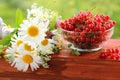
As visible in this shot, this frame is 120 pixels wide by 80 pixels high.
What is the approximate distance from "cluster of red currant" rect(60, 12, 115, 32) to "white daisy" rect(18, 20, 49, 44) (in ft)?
0.35

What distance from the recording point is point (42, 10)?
1.54 meters

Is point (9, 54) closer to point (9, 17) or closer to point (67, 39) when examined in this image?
point (67, 39)

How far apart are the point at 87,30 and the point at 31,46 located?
22cm

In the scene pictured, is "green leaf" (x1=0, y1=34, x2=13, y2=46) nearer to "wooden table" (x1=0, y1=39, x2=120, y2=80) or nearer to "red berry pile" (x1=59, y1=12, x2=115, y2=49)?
"wooden table" (x1=0, y1=39, x2=120, y2=80)

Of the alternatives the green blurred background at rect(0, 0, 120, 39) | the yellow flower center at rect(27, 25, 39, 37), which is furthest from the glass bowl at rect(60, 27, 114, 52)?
the green blurred background at rect(0, 0, 120, 39)

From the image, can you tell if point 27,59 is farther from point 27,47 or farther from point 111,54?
point 111,54

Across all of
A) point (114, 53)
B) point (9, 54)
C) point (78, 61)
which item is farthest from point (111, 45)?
point (9, 54)

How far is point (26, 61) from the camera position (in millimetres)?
1414

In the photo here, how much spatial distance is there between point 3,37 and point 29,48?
0.91 feet

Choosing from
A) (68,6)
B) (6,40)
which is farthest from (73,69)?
(68,6)

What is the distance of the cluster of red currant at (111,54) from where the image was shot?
1403 millimetres

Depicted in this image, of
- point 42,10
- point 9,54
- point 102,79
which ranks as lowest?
point 102,79

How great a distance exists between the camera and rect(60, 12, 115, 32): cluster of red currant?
1402 millimetres

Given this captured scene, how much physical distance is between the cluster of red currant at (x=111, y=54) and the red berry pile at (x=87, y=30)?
0.15 feet
